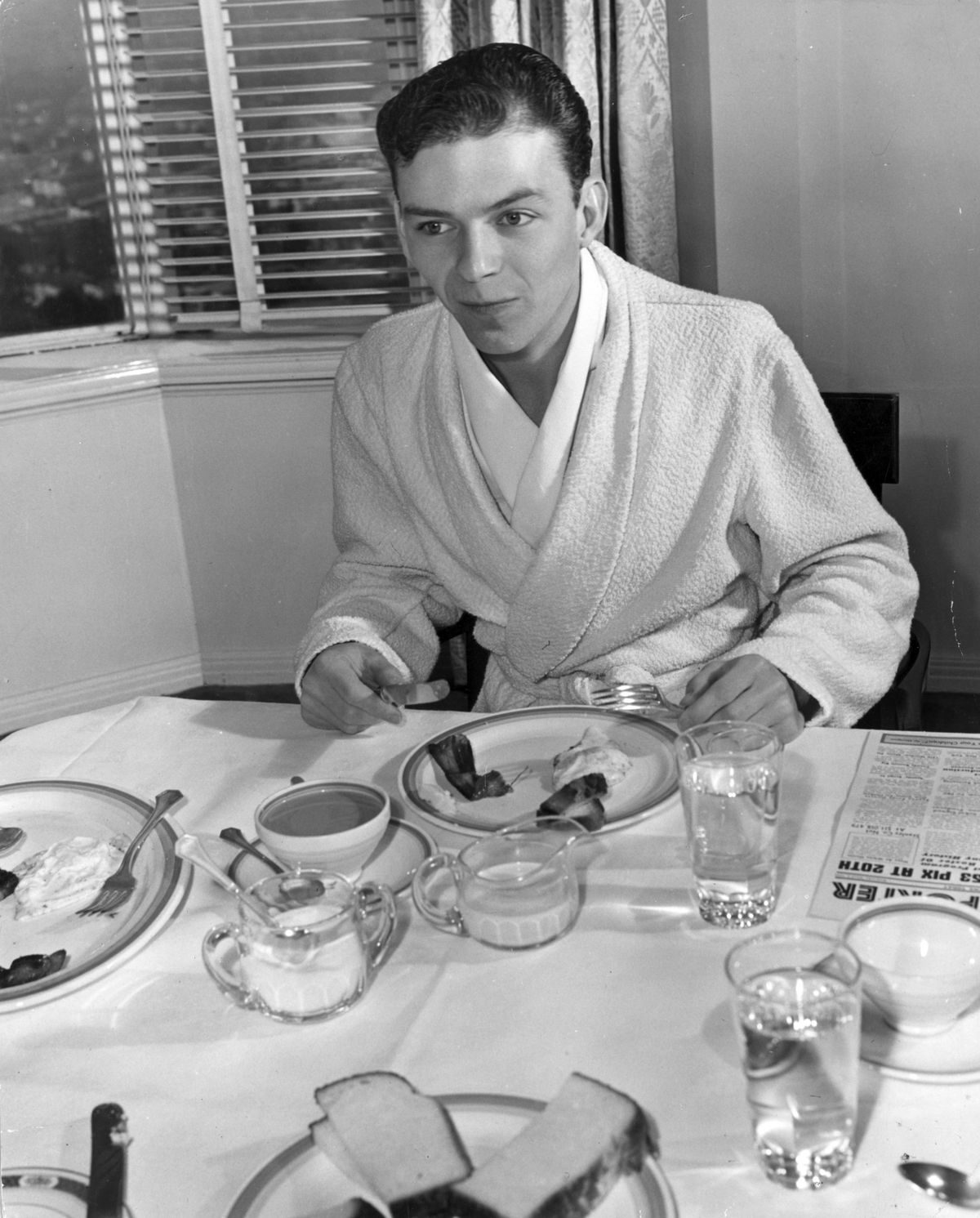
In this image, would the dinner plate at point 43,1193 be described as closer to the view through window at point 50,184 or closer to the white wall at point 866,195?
the white wall at point 866,195

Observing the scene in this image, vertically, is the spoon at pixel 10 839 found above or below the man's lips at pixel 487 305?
below

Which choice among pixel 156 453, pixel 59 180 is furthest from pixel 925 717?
pixel 59 180

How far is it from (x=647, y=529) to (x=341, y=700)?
1.57 feet

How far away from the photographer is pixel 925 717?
2.96m

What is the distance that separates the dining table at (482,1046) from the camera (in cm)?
79

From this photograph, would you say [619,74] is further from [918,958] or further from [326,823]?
[918,958]

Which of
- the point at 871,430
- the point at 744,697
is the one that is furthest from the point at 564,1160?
the point at 871,430

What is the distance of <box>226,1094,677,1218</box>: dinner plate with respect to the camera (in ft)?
2.47

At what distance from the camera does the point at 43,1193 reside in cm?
80

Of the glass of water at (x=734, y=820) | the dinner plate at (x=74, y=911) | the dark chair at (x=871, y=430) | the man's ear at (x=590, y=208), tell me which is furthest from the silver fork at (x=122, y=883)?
the dark chair at (x=871, y=430)

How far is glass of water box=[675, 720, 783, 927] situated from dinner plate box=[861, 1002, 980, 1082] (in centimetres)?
15

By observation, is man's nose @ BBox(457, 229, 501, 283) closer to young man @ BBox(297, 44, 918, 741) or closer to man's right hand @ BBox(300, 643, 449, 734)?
young man @ BBox(297, 44, 918, 741)

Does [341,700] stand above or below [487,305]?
below

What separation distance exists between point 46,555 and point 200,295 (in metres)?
0.76
